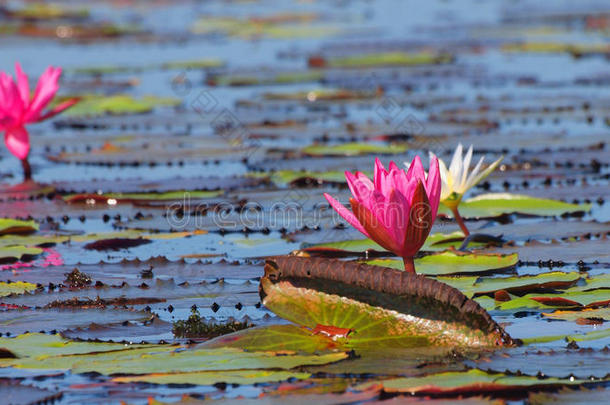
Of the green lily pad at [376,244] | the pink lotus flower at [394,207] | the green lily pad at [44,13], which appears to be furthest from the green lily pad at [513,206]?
the green lily pad at [44,13]

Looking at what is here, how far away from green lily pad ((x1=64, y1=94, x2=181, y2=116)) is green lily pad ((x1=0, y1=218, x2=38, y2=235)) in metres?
3.82

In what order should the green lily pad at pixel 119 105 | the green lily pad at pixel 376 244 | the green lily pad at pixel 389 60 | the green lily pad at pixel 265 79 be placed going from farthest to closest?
the green lily pad at pixel 389 60 → the green lily pad at pixel 265 79 → the green lily pad at pixel 119 105 → the green lily pad at pixel 376 244

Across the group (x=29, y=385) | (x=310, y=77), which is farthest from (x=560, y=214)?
(x=310, y=77)

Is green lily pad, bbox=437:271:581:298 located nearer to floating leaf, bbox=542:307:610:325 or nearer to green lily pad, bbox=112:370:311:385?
floating leaf, bbox=542:307:610:325

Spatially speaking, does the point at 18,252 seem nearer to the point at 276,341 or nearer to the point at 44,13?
the point at 276,341

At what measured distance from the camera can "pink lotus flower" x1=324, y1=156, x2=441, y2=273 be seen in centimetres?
290

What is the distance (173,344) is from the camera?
2822mm

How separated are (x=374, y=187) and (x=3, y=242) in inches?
74.2

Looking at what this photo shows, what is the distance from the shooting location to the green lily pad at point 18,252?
3.99m

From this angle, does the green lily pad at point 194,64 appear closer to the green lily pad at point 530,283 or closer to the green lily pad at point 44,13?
the green lily pad at point 44,13

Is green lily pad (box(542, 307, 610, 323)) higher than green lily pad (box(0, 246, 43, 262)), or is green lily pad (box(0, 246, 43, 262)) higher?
green lily pad (box(0, 246, 43, 262))

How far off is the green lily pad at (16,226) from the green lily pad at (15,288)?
2.85 feet

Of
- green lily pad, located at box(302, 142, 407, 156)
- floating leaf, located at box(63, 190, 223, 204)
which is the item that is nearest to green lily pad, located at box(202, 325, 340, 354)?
floating leaf, located at box(63, 190, 223, 204)

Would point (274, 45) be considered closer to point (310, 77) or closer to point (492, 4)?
point (310, 77)
